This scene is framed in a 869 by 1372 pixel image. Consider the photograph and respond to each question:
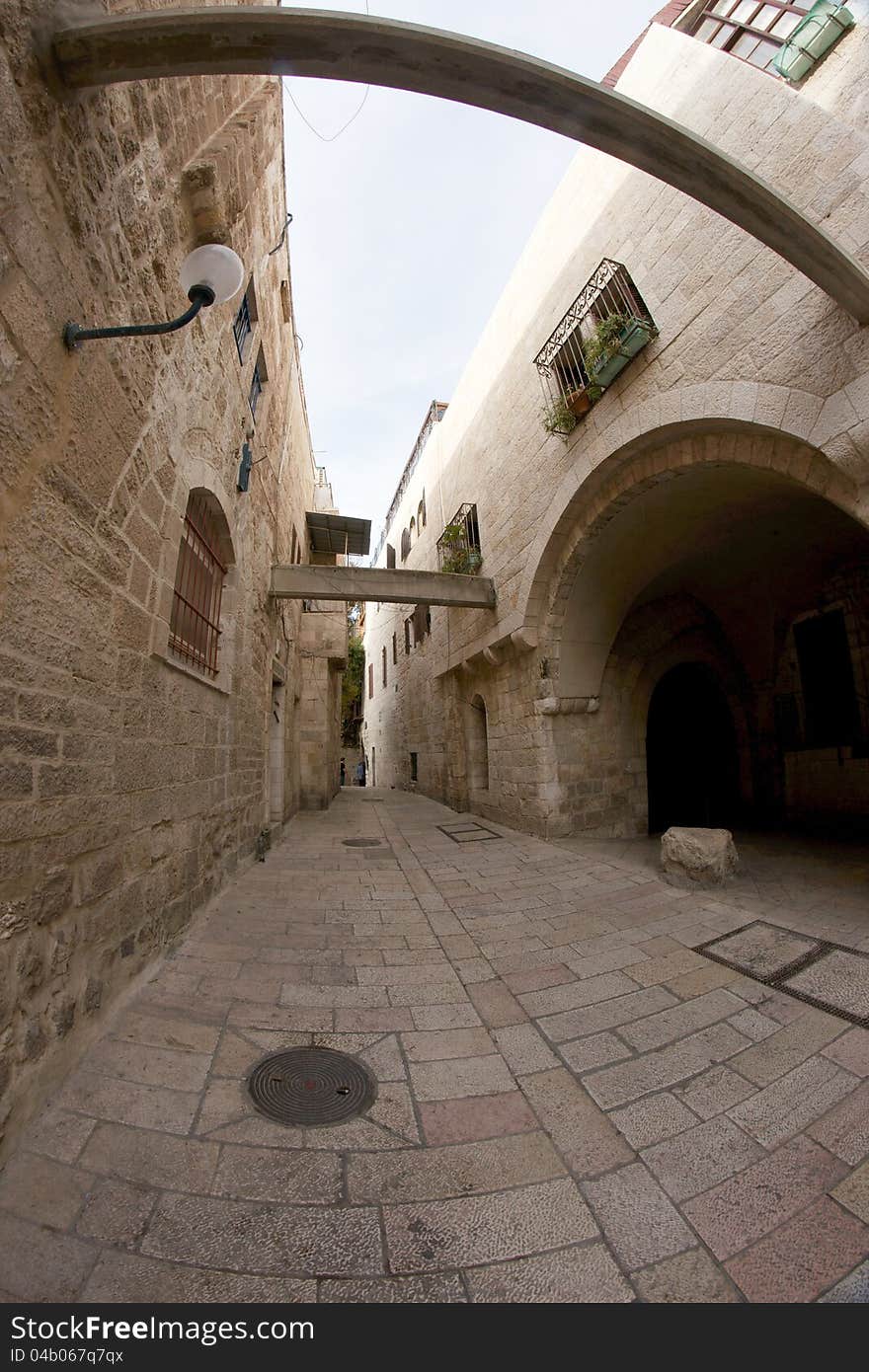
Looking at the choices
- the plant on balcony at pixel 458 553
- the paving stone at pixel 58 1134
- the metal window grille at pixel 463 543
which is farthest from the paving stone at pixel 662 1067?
the metal window grille at pixel 463 543

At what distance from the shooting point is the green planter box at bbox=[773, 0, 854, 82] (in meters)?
3.21

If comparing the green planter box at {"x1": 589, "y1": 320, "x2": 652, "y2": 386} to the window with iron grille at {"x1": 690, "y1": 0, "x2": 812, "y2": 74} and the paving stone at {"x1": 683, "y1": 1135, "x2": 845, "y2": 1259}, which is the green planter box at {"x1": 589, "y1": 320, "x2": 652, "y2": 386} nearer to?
the window with iron grille at {"x1": 690, "y1": 0, "x2": 812, "y2": 74}

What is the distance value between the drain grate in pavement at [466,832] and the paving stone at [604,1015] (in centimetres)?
432

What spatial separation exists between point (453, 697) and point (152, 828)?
8.12 m

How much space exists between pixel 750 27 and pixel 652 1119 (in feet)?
25.8

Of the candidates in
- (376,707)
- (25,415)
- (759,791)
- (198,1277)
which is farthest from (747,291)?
(376,707)

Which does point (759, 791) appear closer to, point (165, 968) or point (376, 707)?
point (165, 968)

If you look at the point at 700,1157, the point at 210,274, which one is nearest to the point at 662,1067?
the point at 700,1157

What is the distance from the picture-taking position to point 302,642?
415 inches

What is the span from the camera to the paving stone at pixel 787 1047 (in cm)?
195

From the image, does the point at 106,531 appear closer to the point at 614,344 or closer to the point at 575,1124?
the point at 575,1124

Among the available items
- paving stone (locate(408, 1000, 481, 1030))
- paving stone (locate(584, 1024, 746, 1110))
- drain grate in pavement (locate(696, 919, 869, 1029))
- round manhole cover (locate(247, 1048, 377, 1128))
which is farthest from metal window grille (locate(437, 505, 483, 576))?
round manhole cover (locate(247, 1048, 377, 1128))

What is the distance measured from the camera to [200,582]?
3926 mm

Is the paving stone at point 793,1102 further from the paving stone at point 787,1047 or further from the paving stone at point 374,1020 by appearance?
the paving stone at point 374,1020
